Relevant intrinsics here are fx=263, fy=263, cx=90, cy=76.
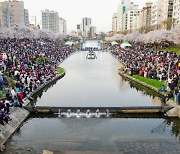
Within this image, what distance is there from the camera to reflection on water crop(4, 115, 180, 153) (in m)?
16.5

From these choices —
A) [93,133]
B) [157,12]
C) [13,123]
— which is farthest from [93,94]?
[157,12]

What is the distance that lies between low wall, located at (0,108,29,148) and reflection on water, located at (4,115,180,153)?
404 mm

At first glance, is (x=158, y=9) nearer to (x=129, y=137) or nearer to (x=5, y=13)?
(x=5, y=13)

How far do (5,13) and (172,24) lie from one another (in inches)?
3916

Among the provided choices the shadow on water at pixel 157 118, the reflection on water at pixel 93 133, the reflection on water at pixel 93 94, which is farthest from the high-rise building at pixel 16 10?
the reflection on water at pixel 93 133

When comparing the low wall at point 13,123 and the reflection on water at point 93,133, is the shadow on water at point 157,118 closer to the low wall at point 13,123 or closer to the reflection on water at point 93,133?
the reflection on water at point 93,133

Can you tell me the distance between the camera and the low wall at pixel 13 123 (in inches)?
Result: 669

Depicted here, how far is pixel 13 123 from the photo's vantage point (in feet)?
62.4

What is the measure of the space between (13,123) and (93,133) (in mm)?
5833

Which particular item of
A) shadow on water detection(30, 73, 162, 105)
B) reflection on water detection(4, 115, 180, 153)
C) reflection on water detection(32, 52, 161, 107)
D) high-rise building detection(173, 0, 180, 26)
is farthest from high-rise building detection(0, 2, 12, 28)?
reflection on water detection(4, 115, 180, 153)

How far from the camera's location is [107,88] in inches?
1314

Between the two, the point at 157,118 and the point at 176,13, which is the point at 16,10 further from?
the point at 157,118

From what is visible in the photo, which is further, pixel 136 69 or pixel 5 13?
pixel 5 13

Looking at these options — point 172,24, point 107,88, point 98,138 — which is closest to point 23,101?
point 98,138
